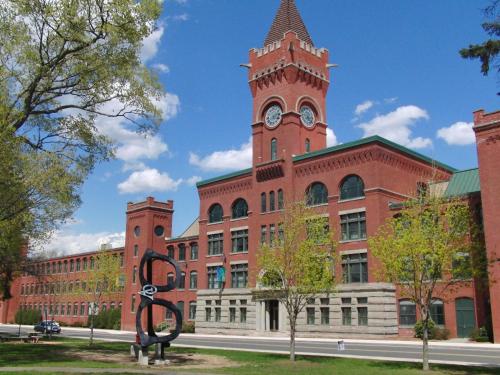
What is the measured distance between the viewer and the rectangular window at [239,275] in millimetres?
53312

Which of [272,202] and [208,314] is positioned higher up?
[272,202]

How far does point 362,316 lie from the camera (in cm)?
4250

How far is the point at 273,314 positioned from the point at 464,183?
69.1 ft

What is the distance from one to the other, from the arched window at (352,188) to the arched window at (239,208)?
1225cm

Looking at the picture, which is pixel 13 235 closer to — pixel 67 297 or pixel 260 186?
pixel 260 186

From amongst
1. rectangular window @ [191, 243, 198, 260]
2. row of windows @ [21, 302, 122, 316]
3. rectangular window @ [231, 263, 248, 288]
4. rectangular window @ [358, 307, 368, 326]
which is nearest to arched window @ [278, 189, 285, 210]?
rectangular window @ [231, 263, 248, 288]

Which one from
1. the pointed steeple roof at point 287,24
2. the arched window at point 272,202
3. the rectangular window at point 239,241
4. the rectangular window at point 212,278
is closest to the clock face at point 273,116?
the arched window at point 272,202

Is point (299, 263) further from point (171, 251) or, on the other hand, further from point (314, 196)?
point (171, 251)

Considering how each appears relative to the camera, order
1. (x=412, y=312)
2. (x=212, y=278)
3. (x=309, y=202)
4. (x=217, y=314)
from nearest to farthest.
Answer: (x=412, y=312), (x=309, y=202), (x=217, y=314), (x=212, y=278)

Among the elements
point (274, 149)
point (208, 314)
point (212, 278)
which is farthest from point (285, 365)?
point (212, 278)

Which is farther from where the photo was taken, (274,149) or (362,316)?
(274,149)

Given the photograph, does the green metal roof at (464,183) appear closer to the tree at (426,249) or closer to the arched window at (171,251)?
the tree at (426,249)

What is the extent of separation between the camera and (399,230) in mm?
23219

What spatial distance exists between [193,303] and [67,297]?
31311 mm
